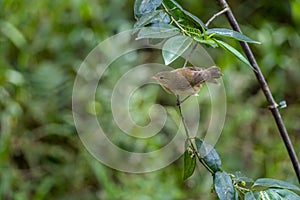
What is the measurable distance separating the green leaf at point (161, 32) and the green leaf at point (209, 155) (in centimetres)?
11

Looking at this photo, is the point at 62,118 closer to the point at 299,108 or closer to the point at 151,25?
the point at 299,108

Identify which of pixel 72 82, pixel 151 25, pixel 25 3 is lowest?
pixel 72 82

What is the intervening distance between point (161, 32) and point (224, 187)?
5.8 inches

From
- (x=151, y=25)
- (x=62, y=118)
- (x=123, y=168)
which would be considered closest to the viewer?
(x=151, y=25)

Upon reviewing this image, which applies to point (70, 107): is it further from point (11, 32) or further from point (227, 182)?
point (227, 182)

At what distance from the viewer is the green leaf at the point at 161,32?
43cm

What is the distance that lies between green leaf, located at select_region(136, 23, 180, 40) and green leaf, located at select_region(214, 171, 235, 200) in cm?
13

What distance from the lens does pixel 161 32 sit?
434mm

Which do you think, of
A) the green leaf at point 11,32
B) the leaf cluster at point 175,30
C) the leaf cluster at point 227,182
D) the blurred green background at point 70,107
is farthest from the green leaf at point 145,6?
the green leaf at point 11,32

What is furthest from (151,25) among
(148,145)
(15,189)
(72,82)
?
(72,82)

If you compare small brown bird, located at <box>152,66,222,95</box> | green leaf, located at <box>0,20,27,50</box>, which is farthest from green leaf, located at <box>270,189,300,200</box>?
green leaf, located at <box>0,20,27,50</box>

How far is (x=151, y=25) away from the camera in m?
0.45

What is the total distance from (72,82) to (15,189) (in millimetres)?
393

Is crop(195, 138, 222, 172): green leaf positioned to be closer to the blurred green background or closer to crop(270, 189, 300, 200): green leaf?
crop(270, 189, 300, 200): green leaf
